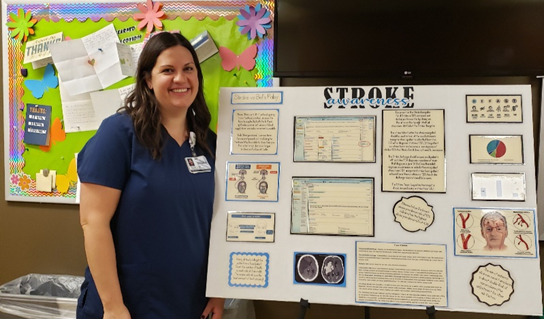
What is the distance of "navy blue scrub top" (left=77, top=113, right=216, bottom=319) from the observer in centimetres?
123

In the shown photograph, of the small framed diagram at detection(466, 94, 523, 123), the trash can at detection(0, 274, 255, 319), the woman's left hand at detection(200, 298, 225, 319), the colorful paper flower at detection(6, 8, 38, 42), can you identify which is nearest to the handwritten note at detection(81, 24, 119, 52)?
the colorful paper flower at detection(6, 8, 38, 42)

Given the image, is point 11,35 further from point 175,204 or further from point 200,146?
point 175,204

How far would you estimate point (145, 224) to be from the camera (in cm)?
124

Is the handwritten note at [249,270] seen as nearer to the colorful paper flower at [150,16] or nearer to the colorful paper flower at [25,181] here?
the colorful paper flower at [150,16]

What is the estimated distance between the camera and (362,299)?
4.03 feet

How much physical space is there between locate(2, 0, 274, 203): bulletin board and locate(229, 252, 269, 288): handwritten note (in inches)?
26.5

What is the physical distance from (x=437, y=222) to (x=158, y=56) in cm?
104

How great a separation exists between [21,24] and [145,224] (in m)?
1.32

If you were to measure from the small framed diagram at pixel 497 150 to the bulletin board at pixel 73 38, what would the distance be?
0.85 m

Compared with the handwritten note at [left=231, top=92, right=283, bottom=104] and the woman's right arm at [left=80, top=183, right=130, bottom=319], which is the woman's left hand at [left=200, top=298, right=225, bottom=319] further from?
the handwritten note at [left=231, top=92, right=283, bottom=104]

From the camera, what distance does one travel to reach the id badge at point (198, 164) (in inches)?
52.6

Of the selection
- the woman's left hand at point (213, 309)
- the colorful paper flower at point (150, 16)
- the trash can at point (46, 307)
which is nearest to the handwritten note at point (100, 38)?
the colorful paper flower at point (150, 16)

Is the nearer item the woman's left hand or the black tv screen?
the woman's left hand

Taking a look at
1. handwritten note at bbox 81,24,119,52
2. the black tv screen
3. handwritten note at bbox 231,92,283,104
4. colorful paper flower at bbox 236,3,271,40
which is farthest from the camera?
handwritten note at bbox 81,24,119,52
